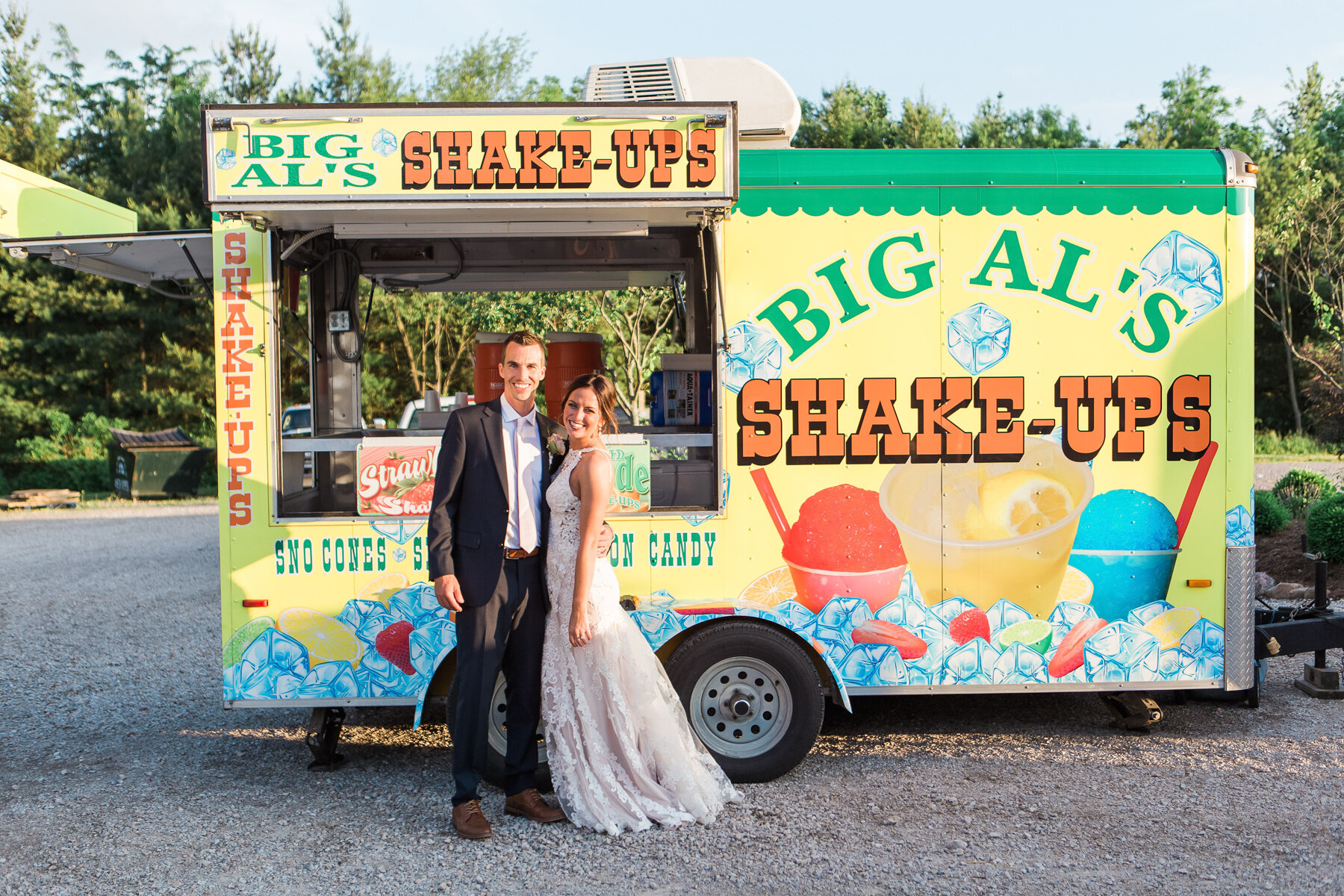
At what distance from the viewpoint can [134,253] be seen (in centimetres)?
515

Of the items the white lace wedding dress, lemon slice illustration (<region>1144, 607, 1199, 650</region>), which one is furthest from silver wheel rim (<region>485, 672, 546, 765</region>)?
lemon slice illustration (<region>1144, 607, 1199, 650</region>)

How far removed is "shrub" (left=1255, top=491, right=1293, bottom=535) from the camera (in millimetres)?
10031

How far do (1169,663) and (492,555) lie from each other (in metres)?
3.12

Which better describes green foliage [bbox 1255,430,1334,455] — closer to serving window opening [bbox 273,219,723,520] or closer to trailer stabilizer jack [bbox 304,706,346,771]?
serving window opening [bbox 273,219,723,520]

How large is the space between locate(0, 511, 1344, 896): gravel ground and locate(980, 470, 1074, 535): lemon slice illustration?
1.19 m

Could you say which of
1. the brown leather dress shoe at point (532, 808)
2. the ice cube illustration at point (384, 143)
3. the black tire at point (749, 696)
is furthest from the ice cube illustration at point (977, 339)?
the brown leather dress shoe at point (532, 808)

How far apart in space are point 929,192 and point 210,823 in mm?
4202

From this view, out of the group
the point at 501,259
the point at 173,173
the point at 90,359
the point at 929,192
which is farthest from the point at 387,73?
the point at 929,192

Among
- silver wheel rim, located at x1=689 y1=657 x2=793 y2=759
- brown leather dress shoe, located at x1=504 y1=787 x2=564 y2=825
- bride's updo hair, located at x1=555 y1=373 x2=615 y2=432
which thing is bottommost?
brown leather dress shoe, located at x1=504 y1=787 x2=564 y2=825

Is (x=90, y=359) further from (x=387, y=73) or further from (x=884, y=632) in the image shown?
(x=884, y=632)

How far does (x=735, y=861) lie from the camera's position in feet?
12.5

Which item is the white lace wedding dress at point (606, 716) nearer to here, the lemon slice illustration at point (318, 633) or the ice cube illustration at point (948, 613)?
the lemon slice illustration at point (318, 633)

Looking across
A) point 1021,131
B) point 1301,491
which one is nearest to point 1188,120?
point 1021,131

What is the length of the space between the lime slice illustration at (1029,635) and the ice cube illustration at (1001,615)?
0.02 m
